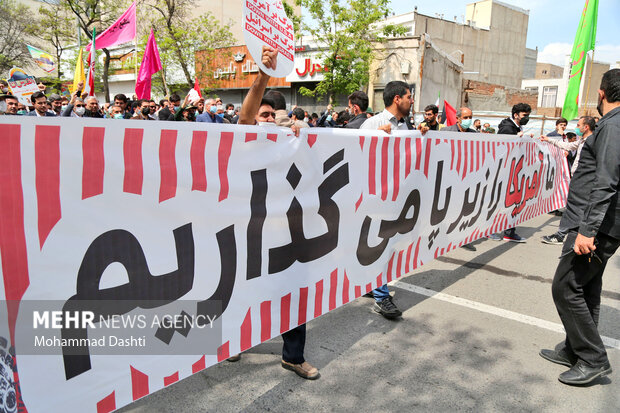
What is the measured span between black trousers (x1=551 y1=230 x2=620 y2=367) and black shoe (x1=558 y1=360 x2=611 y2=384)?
0.12 feet

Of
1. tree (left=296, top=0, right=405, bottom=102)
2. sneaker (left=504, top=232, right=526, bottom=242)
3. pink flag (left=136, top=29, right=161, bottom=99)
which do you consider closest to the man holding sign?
sneaker (left=504, top=232, right=526, bottom=242)

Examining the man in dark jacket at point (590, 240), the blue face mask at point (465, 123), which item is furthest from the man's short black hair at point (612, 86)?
the blue face mask at point (465, 123)

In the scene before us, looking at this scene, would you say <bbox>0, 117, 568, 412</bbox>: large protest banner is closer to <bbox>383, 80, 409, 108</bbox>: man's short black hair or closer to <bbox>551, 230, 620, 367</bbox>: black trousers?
<bbox>383, 80, 409, 108</bbox>: man's short black hair

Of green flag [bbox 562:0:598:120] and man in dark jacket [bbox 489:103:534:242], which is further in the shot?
green flag [bbox 562:0:598:120]

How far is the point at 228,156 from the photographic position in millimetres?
2418

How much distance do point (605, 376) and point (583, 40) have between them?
853 centimetres

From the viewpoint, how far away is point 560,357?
3395 millimetres

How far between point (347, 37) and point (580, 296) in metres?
22.5

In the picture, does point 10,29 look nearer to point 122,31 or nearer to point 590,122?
point 122,31

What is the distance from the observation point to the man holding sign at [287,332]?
2.89 metres

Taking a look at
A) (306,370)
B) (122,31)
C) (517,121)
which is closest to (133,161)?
(306,370)

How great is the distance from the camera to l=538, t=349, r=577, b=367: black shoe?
3352 mm

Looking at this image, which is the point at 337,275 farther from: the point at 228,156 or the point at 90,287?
the point at 90,287

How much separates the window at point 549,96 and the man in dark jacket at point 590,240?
1782 inches
